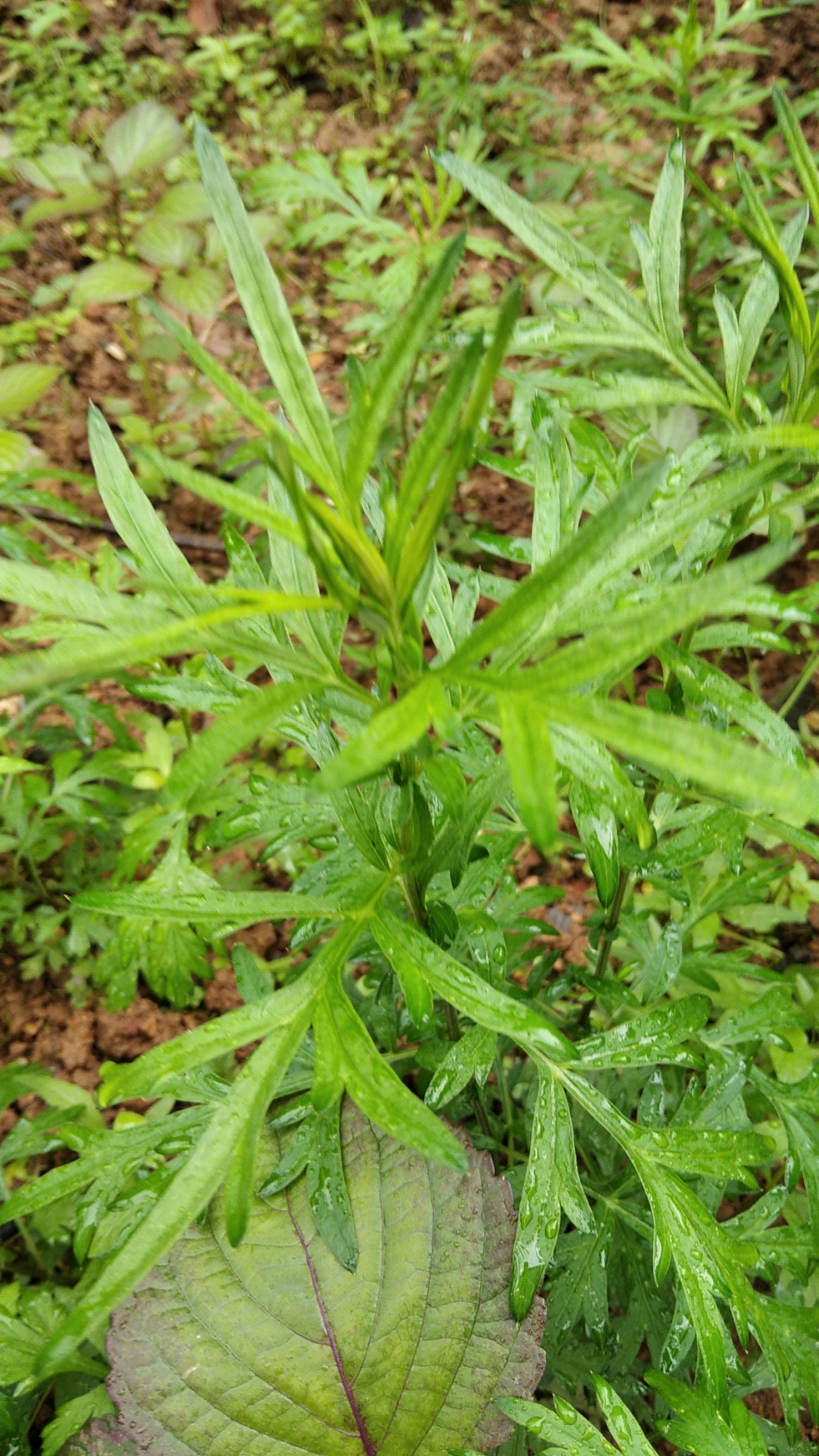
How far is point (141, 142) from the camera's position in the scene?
8.44ft

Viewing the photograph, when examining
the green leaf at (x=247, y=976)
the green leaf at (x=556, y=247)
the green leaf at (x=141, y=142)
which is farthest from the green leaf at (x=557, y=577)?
the green leaf at (x=141, y=142)

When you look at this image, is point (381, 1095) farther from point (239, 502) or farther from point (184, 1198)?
point (239, 502)

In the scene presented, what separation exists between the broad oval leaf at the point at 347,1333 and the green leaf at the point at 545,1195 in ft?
0.28

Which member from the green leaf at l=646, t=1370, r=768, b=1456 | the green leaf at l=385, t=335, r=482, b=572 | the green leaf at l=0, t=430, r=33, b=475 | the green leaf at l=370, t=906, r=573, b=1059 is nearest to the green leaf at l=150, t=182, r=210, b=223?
the green leaf at l=0, t=430, r=33, b=475

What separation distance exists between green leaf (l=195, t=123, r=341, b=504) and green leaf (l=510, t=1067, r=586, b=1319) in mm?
667

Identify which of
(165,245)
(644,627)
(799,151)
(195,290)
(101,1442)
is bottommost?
(101,1442)

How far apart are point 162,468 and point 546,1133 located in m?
0.75

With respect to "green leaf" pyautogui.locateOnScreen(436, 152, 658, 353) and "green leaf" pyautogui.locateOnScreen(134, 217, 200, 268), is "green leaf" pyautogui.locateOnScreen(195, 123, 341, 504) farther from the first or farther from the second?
"green leaf" pyautogui.locateOnScreen(134, 217, 200, 268)

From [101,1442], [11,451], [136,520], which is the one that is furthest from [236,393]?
[11,451]

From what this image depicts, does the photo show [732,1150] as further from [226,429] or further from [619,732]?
[226,429]

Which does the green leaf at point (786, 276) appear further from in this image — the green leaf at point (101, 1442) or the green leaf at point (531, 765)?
the green leaf at point (101, 1442)

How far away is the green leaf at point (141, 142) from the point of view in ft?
8.44

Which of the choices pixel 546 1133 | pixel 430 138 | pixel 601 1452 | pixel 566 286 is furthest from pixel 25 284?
pixel 601 1452

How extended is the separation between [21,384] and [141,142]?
2.68 ft
